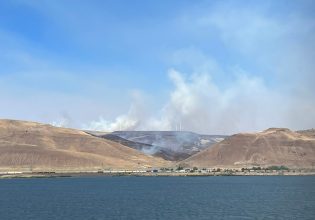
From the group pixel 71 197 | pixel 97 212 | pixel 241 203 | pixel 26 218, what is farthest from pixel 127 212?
pixel 71 197

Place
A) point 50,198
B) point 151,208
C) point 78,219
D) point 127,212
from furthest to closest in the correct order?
point 50,198, point 151,208, point 127,212, point 78,219

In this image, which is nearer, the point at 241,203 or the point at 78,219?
the point at 78,219

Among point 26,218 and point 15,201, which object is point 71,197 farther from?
point 26,218

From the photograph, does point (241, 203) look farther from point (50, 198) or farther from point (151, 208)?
point (50, 198)

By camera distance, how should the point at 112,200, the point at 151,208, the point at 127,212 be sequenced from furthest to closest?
the point at 112,200 < the point at 151,208 < the point at 127,212

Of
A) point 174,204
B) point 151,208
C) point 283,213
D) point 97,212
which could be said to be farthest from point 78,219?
point 283,213

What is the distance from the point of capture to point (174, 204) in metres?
87.1

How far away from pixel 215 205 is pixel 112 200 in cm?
2108

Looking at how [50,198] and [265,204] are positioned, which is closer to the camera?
[265,204]

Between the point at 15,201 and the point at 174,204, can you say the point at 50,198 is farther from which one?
the point at 174,204

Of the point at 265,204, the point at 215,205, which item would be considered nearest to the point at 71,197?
the point at 215,205

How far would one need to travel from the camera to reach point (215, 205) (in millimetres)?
84688

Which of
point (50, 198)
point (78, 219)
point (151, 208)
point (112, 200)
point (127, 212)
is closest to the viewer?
point (78, 219)

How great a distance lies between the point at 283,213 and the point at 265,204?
1241 cm
